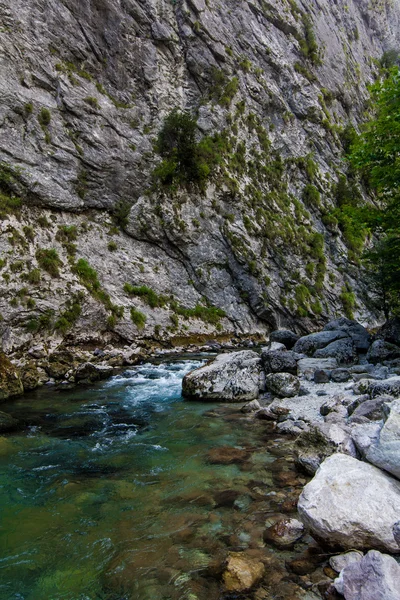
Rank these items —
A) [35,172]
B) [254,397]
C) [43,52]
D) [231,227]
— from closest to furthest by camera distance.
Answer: [254,397]
[35,172]
[43,52]
[231,227]

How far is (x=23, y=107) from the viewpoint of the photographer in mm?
20922

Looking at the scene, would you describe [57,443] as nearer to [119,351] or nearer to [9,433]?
[9,433]

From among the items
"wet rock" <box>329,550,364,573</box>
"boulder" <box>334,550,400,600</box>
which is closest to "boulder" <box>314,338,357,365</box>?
"wet rock" <box>329,550,364,573</box>

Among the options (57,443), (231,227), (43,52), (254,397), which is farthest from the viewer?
(231,227)

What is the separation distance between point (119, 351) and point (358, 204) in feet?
104

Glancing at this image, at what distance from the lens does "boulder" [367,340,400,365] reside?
44.9 ft

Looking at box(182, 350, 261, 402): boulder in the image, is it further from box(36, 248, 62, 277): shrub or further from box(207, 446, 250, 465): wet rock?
box(36, 248, 62, 277): shrub

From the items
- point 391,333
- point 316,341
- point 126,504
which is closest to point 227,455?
point 126,504

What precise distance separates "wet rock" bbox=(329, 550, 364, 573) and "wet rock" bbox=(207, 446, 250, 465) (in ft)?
8.93

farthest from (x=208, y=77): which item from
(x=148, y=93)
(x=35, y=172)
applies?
(x=35, y=172)

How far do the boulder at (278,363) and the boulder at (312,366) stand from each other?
0.50 m

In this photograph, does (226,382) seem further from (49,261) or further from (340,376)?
(49,261)

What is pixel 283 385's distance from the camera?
1008 cm

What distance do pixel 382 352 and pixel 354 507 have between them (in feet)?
38.9
